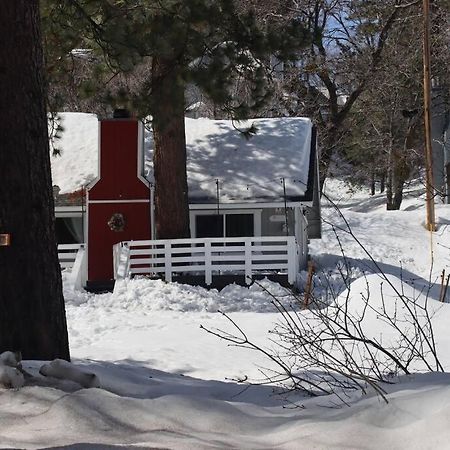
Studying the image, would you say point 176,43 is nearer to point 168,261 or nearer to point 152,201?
point 168,261

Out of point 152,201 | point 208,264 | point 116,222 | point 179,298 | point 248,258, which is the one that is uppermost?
point 152,201

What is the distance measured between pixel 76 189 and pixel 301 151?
22.2 ft

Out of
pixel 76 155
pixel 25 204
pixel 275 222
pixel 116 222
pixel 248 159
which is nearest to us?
pixel 25 204

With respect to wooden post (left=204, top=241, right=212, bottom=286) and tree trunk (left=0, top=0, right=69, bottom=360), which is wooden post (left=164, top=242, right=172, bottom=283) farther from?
tree trunk (left=0, top=0, right=69, bottom=360)

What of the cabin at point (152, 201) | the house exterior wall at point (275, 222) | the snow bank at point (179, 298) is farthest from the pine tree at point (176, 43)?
the house exterior wall at point (275, 222)

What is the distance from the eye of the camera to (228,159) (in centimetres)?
2531

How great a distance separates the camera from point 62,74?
54.1 ft

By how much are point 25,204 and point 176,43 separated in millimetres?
5782

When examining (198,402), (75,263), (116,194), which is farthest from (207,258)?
(198,402)

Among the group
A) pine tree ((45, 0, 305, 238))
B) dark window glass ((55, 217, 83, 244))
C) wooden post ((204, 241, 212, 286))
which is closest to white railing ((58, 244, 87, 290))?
dark window glass ((55, 217, 83, 244))

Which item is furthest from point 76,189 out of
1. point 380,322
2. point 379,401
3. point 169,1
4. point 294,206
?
point 379,401

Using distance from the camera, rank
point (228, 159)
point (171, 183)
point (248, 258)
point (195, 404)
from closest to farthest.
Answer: point (195, 404)
point (248, 258)
point (171, 183)
point (228, 159)

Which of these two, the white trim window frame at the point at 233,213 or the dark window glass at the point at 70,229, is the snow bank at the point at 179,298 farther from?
the dark window glass at the point at 70,229

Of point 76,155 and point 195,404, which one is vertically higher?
point 76,155
